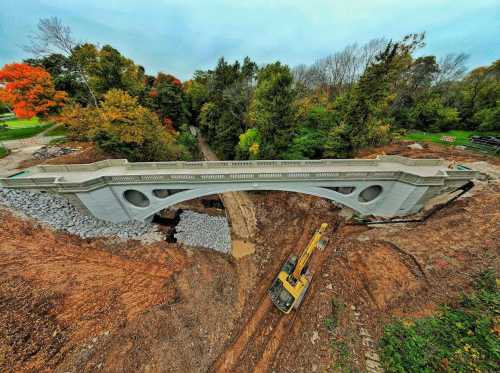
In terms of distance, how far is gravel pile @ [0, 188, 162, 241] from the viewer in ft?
34.7

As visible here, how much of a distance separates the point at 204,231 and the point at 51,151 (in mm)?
15702

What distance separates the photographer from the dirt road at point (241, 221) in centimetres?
1398

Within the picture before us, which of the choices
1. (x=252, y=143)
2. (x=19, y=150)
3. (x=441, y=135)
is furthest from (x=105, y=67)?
(x=441, y=135)

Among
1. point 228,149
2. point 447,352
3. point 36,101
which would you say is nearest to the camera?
point 447,352

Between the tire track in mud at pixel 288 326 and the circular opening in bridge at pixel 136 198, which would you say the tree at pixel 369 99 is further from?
the circular opening in bridge at pixel 136 198

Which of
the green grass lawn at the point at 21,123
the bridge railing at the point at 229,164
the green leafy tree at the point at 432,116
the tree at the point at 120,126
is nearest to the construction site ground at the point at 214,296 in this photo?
the bridge railing at the point at 229,164

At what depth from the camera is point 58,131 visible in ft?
63.4

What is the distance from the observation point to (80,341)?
7438 millimetres

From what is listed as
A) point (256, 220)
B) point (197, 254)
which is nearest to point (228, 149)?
point (256, 220)

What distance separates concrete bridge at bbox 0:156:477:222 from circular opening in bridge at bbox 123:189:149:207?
66 mm

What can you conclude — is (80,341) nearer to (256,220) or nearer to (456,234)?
(256,220)

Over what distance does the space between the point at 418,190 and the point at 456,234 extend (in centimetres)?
313

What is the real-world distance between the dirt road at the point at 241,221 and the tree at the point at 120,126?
9338 mm

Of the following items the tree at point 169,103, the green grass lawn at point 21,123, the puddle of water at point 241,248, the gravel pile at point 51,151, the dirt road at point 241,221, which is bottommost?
the puddle of water at point 241,248
